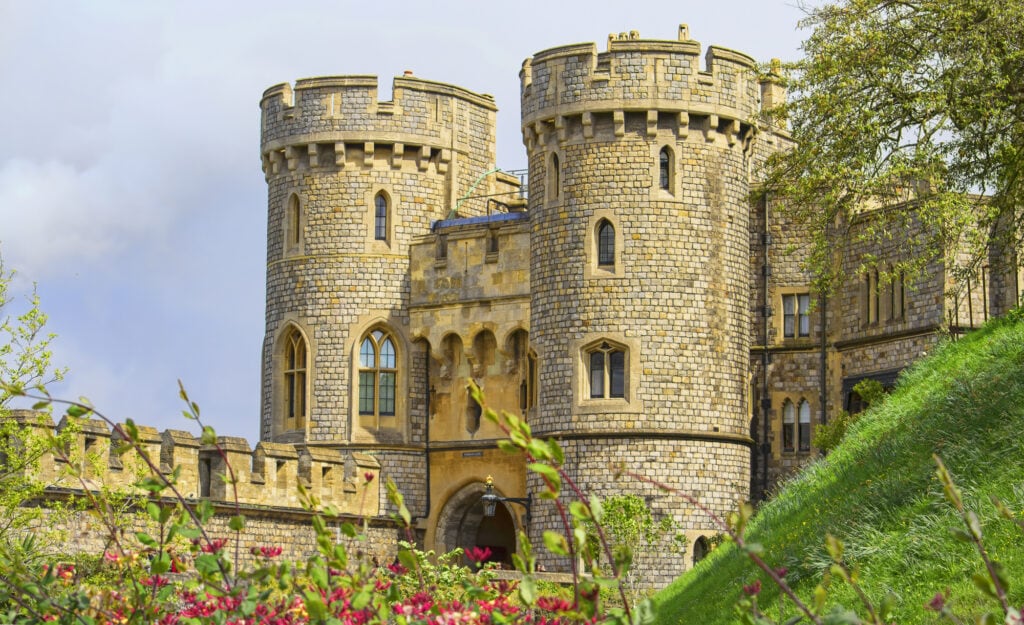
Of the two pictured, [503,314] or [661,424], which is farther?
[503,314]

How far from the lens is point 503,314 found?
3316cm

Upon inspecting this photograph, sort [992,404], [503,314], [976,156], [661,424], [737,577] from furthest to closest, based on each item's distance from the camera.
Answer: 1. [503,314]
2. [661,424]
3. [976,156]
4. [737,577]
5. [992,404]

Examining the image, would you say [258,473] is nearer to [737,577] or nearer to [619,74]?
[619,74]

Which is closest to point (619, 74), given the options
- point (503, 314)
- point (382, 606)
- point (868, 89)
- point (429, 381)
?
point (503, 314)

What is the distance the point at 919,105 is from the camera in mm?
19656

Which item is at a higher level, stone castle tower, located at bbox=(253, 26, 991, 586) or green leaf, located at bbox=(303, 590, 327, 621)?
stone castle tower, located at bbox=(253, 26, 991, 586)

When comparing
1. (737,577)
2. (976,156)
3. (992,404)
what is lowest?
(737,577)

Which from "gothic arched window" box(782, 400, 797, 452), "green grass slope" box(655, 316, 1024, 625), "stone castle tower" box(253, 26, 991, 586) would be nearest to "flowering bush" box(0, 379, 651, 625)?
"green grass slope" box(655, 316, 1024, 625)

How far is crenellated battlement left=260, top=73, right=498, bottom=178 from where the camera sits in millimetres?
34375

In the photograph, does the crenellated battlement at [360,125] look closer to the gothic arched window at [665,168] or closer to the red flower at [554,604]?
the gothic arched window at [665,168]

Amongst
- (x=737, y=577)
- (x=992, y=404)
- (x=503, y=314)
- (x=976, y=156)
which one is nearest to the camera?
(x=992, y=404)

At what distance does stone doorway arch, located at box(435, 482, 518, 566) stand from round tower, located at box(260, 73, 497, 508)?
0.80m

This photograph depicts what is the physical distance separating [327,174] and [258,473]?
7.30m

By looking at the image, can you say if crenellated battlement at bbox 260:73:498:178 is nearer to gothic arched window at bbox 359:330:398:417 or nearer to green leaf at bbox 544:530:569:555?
gothic arched window at bbox 359:330:398:417
